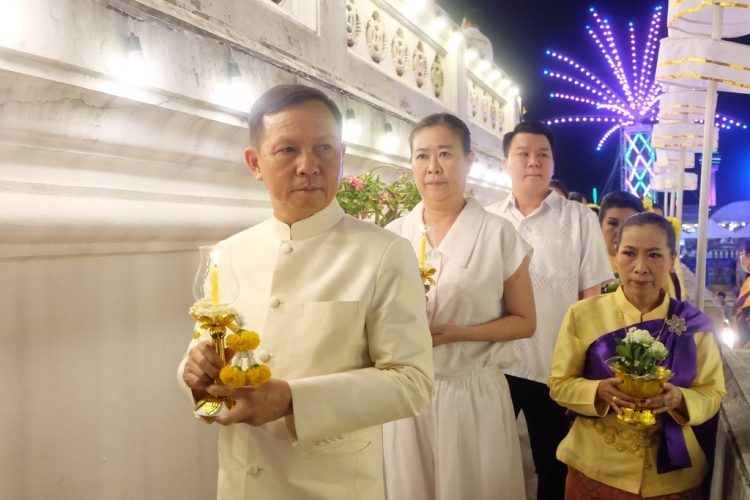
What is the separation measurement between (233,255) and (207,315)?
0.42 m

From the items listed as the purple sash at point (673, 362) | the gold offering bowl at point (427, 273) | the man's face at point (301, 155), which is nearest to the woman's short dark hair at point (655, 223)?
the purple sash at point (673, 362)

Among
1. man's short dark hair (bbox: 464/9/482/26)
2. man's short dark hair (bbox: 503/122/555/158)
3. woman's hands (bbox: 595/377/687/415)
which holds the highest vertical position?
man's short dark hair (bbox: 464/9/482/26)

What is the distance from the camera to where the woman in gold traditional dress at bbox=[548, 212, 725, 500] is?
1945mm

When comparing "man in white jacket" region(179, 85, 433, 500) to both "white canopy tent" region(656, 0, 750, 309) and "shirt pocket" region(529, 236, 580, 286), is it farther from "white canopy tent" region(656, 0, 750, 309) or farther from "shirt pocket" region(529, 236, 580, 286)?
"white canopy tent" region(656, 0, 750, 309)

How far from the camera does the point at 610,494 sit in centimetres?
205

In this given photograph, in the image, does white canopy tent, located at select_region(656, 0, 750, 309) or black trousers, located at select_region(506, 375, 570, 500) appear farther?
white canopy tent, located at select_region(656, 0, 750, 309)

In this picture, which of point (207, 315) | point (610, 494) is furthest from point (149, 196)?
point (610, 494)

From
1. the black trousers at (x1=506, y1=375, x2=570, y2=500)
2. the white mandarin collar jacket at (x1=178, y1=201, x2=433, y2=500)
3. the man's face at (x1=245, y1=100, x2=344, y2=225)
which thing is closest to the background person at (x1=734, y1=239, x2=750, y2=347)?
the black trousers at (x1=506, y1=375, x2=570, y2=500)

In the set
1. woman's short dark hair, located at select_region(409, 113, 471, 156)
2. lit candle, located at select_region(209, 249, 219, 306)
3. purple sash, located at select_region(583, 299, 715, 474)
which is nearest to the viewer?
lit candle, located at select_region(209, 249, 219, 306)

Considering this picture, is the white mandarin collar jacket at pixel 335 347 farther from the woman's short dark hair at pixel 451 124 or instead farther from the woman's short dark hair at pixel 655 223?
the woman's short dark hair at pixel 655 223

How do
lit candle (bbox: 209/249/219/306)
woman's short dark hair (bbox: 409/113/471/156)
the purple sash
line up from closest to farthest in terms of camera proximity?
lit candle (bbox: 209/249/219/306)
the purple sash
woman's short dark hair (bbox: 409/113/471/156)

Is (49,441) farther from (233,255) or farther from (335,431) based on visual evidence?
(335,431)

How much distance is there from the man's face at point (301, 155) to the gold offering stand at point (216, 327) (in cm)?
34

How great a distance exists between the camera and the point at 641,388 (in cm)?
187
